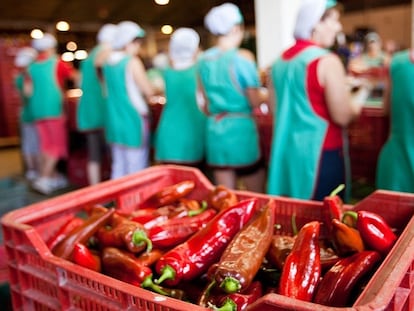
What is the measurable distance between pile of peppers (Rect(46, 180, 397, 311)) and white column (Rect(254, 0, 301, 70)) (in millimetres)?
3108

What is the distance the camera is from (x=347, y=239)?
43.2 inches

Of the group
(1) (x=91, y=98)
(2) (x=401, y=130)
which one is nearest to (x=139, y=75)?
(1) (x=91, y=98)

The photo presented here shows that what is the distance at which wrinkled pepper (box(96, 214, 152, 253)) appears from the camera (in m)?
1.18

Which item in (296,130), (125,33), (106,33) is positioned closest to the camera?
(296,130)

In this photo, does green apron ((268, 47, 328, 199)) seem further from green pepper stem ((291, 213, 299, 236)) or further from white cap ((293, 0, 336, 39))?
green pepper stem ((291, 213, 299, 236))

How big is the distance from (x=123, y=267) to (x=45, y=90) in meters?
3.72

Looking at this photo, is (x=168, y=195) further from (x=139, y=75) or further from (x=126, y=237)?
(x=139, y=75)

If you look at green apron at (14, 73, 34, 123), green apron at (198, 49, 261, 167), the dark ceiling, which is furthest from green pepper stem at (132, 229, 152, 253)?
green apron at (14, 73, 34, 123)

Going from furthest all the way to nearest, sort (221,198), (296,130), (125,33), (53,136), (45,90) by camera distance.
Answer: (53,136) < (45,90) < (125,33) < (296,130) < (221,198)

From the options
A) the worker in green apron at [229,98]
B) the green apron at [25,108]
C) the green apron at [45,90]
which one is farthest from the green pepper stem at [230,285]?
the green apron at [25,108]

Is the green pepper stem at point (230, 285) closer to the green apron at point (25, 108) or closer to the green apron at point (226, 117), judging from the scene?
the green apron at point (226, 117)

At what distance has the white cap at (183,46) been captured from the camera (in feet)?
9.31

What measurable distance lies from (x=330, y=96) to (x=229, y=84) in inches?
27.8

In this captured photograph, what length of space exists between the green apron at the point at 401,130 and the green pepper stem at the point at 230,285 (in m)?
1.36
